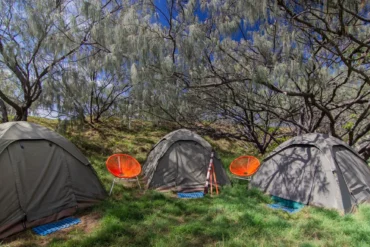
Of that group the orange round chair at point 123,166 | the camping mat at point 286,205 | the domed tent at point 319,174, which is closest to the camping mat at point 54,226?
the orange round chair at point 123,166

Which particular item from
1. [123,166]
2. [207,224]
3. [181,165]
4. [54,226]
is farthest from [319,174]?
[54,226]

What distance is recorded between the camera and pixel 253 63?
5.71 meters

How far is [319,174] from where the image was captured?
4.64m

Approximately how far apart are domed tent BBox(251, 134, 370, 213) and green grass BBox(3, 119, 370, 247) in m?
0.27

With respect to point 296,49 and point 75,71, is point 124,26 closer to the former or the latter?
point 75,71

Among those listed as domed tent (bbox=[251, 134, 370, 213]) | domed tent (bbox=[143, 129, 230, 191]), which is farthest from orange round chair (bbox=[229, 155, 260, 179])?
domed tent (bbox=[251, 134, 370, 213])

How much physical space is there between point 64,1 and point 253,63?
427 centimetres

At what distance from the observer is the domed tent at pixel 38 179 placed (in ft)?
11.7

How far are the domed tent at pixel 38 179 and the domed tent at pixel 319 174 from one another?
3.40m

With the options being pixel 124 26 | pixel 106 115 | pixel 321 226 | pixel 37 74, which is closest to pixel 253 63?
pixel 124 26

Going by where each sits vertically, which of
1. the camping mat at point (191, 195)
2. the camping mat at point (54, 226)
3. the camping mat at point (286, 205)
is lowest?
the camping mat at point (286, 205)

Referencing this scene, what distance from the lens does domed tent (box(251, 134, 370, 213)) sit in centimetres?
444

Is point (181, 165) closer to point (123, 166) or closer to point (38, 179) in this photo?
point (123, 166)

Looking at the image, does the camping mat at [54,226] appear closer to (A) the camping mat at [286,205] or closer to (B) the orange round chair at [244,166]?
(A) the camping mat at [286,205]
